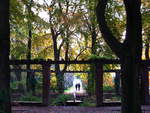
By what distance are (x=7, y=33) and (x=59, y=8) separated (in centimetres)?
1684

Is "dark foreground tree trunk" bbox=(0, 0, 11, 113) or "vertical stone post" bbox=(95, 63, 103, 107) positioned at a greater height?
"dark foreground tree trunk" bbox=(0, 0, 11, 113)

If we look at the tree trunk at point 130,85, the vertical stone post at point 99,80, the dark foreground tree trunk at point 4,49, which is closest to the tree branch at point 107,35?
the tree trunk at point 130,85

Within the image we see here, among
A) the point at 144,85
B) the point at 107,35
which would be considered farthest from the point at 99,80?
the point at 107,35

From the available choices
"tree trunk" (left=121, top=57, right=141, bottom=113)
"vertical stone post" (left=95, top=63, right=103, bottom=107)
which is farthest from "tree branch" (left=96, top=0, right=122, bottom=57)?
"vertical stone post" (left=95, top=63, right=103, bottom=107)

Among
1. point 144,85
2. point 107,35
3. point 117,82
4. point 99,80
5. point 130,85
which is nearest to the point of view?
point 130,85

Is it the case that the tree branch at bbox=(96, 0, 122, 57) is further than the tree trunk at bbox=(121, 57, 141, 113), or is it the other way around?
the tree branch at bbox=(96, 0, 122, 57)

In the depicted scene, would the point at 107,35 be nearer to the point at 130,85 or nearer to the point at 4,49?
the point at 130,85

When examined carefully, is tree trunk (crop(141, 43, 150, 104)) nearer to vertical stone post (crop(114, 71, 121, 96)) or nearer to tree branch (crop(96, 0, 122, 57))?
vertical stone post (crop(114, 71, 121, 96))

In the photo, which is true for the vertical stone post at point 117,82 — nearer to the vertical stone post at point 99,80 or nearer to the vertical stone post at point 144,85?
the vertical stone post at point 144,85

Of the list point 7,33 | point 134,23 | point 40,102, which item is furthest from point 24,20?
point 134,23

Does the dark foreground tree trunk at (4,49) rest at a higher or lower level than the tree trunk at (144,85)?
higher

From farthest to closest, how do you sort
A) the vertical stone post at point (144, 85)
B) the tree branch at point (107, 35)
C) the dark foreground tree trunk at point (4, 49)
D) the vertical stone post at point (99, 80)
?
the vertical stone post at point (144, 85), the vertical stone post at point (99, 80), the tree branch at point (107, 35), the dark foreground tree trunk at point (4, 49)

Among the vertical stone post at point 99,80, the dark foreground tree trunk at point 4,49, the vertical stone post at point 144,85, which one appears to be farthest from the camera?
the vertical stone post at point 144,85

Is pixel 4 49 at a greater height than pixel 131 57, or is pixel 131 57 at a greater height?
pixel 4 49
